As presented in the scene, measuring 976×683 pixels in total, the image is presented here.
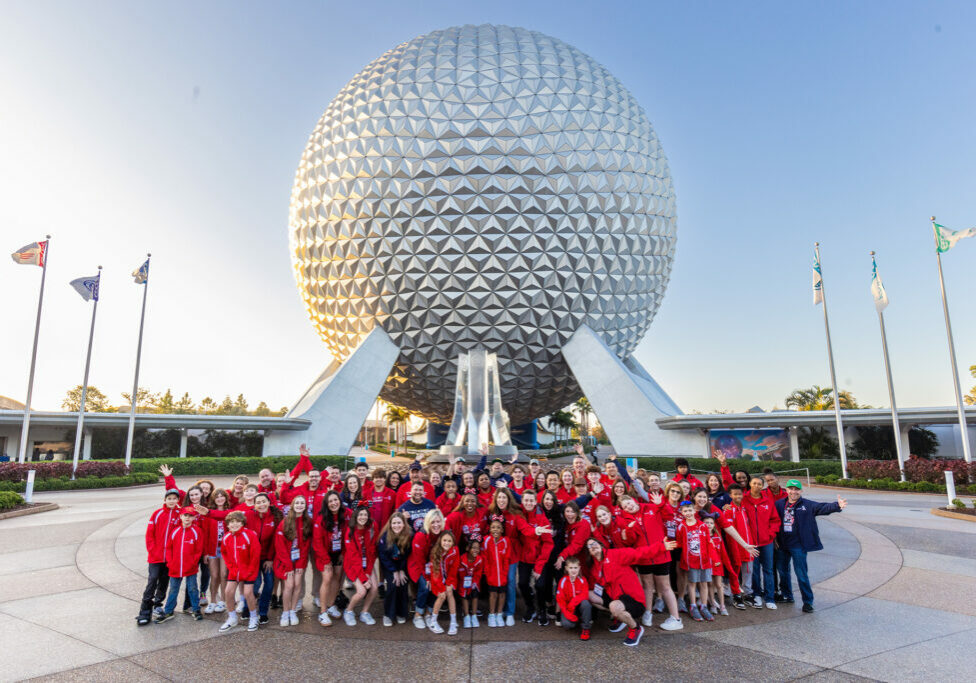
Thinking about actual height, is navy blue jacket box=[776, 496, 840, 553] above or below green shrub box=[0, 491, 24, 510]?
above

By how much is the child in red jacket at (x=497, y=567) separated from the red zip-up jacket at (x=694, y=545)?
1899 mm

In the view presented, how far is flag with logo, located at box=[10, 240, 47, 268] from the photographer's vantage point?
17578mm

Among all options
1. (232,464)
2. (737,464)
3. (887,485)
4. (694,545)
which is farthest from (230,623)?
(887,485)

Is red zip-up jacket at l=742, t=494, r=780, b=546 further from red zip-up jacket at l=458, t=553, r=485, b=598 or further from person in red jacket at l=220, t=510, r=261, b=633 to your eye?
person in red jacket at l=220, t=510, r=261, b=633

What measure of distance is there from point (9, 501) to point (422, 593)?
1264 centimetres

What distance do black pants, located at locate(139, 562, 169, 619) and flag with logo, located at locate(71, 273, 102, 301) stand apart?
16970 millimetres

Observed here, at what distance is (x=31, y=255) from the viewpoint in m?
17.7

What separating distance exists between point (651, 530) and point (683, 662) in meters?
1.39

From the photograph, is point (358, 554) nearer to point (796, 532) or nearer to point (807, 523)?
point (796, 532)

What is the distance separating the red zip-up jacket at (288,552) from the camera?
18.0 ft

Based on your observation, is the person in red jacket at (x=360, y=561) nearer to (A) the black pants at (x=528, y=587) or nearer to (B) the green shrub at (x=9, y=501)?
(A) the black pants at (x=528, y=587)

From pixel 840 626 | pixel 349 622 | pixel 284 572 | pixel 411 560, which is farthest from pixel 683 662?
pixel 284 572

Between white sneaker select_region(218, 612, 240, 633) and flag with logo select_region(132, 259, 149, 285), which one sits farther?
flag with logo select_region(132, 259, 149, 285)

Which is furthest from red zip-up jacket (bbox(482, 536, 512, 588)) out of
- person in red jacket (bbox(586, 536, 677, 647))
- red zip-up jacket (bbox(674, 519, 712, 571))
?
red zip-up jacket (bbox(674, 519, 712, 571))
